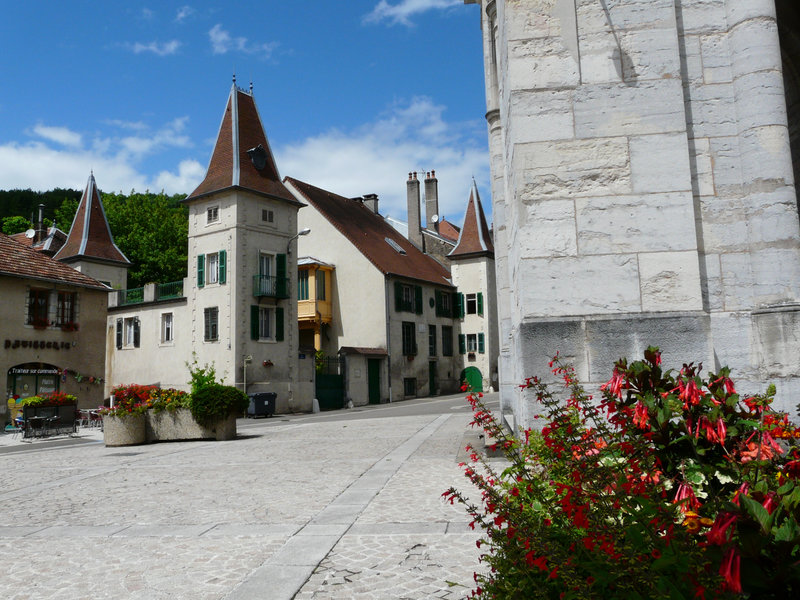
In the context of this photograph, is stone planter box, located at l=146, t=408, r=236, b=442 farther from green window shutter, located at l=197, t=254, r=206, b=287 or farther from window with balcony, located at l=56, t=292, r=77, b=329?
green window shutter, located at l=197, t=254, r=206, b=287

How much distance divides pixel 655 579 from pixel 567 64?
458 cm

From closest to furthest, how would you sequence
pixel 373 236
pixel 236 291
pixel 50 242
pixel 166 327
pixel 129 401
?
1. pixel 129 401
2. pixel 236 291
3. pixel 166 327
4. pixel 373 236
5. pixel 50 242

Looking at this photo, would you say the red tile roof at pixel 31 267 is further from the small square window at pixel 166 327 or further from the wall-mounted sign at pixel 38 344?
the small square window at pixel 166 327

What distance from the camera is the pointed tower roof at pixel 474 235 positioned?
42.2m

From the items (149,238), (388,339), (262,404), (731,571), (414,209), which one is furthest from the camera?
(149,238)

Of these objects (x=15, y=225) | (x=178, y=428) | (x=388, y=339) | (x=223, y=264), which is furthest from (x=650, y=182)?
(x=15, y=225)

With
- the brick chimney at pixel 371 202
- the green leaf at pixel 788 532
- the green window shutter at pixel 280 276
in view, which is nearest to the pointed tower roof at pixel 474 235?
the brick chimney at pixel 371 202

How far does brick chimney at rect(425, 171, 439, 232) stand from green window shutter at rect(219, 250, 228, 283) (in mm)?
21801

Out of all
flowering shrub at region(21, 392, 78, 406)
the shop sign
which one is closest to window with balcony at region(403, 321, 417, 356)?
the shop sign

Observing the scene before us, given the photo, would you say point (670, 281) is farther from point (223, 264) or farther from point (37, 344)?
point (223, 264)

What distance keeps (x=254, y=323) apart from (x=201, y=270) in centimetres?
370

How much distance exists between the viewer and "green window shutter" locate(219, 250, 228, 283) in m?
28.8

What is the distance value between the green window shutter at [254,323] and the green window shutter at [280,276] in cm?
137

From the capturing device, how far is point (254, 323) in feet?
94.7
